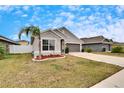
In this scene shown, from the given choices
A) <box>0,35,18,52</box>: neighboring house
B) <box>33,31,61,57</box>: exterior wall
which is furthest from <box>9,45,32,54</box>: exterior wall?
<box>33,31,61,57</box>: exterior wall

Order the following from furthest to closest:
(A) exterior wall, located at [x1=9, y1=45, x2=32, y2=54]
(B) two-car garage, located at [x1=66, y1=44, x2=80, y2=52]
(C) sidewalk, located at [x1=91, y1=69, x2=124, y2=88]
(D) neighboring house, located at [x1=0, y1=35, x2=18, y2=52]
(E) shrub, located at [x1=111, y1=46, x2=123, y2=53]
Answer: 1. (B) two-car garage, located at [x1=66, y1=44, x2=80, y2=52]
2. (A) exterior wall, located at [x1=9, y1=45, x2=32, y2=54]
3. (D) neighboring house, located at [x1=0, y1=35, x2=18, y2=52]
4. (E) shrub, located at [x1=111, y1=46, x2=123, y2=53]
5. (C) sidewalk, located at [x1=91, y1=69, x2=124, y2=88]

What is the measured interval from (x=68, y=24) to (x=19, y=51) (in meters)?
9.53

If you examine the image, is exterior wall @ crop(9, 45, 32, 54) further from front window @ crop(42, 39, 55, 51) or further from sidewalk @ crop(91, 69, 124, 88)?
sidewalk @ crop(91, 69, 124, 88)

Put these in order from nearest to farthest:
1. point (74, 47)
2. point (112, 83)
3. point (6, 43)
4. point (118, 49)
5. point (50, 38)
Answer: point (112, 83) → point (118, 49) → point (50, 38) → point (6, 43) → point (74, 47)

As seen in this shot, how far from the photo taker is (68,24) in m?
15.8

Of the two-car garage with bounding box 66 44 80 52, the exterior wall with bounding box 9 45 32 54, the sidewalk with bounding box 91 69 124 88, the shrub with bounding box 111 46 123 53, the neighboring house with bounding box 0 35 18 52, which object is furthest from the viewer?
the two-car garage with bounding box 66 44 80 52

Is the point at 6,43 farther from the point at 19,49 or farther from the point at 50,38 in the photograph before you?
the point at 50,38

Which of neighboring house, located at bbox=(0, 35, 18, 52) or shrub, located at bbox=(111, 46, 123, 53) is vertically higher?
neighboring house, located at bbox=(0, 35, 18, 52)

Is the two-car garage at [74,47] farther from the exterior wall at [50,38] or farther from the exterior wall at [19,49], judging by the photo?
the exterior wall at [50,38]

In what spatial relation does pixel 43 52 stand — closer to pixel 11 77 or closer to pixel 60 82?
pixel 11 77

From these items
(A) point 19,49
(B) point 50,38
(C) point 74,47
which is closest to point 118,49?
(B) point 50,38

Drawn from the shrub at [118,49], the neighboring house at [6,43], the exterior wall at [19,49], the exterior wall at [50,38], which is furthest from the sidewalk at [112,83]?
the exterior wall at [19,49]

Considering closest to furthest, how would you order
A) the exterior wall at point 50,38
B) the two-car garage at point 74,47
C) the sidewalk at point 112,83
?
1. the sidewalk at point 112,83
2. the exterior wall at point 50,38
3. the two-car garage at point 74,47

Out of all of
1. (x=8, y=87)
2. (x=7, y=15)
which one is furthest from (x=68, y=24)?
(x=8, y=87)
